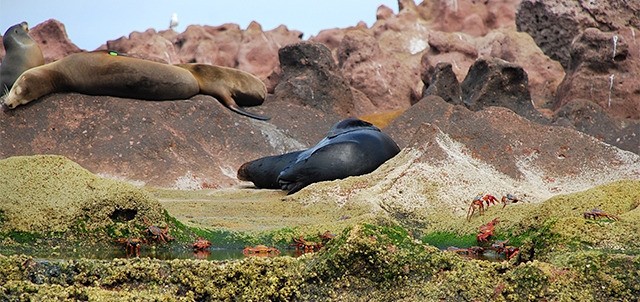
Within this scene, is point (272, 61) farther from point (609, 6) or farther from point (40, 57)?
point (40, 57)

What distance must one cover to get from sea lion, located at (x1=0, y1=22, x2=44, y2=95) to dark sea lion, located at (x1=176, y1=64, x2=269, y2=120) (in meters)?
2.86

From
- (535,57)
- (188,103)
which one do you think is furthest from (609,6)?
(188,103)

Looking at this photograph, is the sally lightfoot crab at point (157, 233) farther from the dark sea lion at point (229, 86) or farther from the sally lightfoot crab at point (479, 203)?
the dark sea lion at point (229, 86)

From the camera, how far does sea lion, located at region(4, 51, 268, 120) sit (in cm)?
1798

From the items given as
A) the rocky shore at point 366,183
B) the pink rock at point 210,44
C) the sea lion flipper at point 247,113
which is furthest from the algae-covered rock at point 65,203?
the pink rock at point 210,44

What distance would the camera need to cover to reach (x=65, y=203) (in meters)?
8.54

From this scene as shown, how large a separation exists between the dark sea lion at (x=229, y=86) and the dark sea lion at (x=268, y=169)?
462 centimetres

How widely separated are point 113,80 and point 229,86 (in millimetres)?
2714

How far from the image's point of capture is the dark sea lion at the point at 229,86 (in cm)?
2042

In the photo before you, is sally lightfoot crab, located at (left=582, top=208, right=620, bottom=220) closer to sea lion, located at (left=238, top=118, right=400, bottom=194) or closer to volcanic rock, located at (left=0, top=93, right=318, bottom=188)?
sea lion, located at (left=238, top=118, right=400, bottom=194)

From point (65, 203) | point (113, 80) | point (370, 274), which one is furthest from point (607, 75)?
point (370, 274)

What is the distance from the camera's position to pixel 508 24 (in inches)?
1871

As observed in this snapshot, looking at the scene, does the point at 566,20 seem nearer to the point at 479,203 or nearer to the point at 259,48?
the point at 259,48

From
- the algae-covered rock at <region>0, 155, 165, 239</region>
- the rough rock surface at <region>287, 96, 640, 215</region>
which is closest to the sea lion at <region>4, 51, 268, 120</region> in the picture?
the rough rock surface at <region>287, 96, 640, 215</region>
